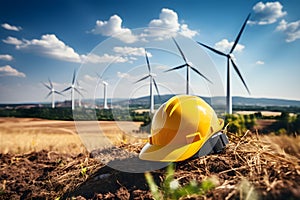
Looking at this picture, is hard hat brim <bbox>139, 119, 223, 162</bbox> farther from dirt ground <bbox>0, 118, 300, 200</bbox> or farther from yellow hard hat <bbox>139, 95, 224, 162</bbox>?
dirt ground <bbox>0, 118, 300, 200</bbox>

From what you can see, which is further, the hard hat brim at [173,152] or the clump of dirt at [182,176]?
the hard hat brim at [173,152]

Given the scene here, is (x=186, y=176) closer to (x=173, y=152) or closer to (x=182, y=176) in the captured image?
(x=182, y=176)

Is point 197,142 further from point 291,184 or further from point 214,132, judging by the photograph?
point 291,184

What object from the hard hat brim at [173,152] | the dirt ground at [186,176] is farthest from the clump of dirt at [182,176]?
the hard hat brim at [173,152]

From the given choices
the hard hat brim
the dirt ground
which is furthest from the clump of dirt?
the hard hat brim

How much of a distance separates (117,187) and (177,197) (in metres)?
0.88

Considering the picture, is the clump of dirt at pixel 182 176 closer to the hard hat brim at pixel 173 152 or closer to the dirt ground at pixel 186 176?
the dirt ground at pixel 186 176

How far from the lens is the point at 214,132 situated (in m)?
3.38

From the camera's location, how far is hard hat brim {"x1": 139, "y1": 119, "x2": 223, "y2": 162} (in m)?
3.05

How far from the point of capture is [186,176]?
106 inches

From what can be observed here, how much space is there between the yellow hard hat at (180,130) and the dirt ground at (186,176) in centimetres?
19

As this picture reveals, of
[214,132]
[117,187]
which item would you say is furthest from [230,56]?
[117,187]

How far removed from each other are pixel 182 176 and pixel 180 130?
620 mm

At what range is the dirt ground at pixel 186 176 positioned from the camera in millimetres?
2076
